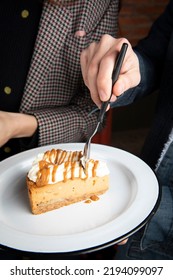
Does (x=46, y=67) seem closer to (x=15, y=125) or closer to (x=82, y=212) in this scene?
(x=15, y=125)

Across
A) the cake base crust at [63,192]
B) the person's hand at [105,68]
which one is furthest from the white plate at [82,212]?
the person's hand at [105,68]

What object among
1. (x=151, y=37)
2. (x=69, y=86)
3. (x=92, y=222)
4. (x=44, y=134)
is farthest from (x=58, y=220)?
(x=151, y=37)

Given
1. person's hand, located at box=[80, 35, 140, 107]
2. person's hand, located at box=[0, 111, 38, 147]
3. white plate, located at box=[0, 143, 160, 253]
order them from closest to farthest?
white plate, located at box=[0, 143, 160, 253], person's hand, located at box=[80, 35, 140, 107], person's hand, located at box=[0, 111, 38, 147]

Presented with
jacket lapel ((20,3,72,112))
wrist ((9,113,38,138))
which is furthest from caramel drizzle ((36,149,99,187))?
jacket lapel ((20,3,72,112))

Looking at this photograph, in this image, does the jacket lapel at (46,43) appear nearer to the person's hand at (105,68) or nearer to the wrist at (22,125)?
the wrist at (22,125)

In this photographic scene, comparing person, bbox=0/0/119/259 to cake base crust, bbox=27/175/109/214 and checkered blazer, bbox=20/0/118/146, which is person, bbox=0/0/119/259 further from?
cake base crust, bbox=27/175/109/214

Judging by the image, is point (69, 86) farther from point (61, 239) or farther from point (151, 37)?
point (61, 239)

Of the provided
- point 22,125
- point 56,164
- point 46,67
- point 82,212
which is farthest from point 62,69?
point 82,212
